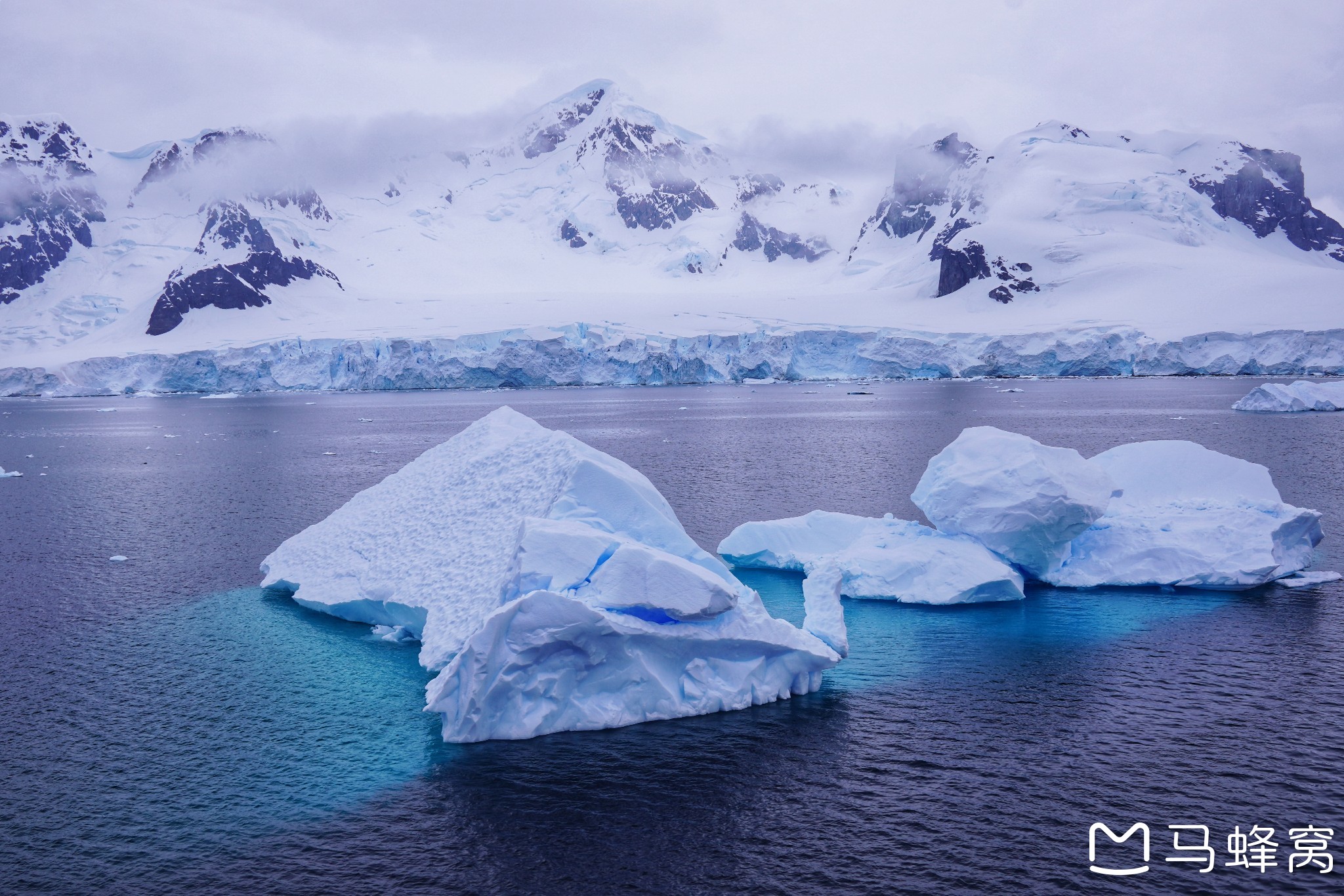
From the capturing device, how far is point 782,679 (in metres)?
11.3

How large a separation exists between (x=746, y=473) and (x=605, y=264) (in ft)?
457

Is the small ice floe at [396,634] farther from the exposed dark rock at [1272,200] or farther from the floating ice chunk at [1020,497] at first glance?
the exposed dark rock at [1272,200]

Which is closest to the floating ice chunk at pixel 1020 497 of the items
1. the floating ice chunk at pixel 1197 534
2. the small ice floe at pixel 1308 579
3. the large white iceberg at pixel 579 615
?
the floating ice chunk at pixel 1197 534

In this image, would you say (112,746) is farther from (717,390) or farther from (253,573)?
(717,390)

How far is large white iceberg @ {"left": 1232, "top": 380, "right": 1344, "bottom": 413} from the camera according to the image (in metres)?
49.3

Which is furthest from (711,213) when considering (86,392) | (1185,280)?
(86,392)

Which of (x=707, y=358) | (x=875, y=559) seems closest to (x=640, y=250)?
(x=707, y=358)

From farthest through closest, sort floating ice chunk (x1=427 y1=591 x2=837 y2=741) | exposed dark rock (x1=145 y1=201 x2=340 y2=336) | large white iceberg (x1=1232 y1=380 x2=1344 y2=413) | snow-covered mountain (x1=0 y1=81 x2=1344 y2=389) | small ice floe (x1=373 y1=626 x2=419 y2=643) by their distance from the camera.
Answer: exposed dark rock (x1=145 y1=201 x2=340 y2=336) < snow-covered mountain (x1=0 y1=81 x2=1344 y2=389) < large white iceberg (x1=1232 y1=380 x2=1344 y2=413) < small ice floe (x1=373 y1=626 x2=419 y2=643) < floating ice chunk (x1=427 y1=591 x2=837 y2=741)

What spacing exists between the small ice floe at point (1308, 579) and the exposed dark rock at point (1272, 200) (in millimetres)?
145107

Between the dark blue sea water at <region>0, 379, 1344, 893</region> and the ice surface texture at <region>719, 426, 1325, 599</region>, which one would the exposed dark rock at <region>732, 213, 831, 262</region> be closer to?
the ice surface texture at <region>719, 426, 1325, 599</region>

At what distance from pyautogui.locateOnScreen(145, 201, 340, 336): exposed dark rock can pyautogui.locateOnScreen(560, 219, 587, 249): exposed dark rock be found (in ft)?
154

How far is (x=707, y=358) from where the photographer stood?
88062 mm

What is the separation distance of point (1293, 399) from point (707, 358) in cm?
4923

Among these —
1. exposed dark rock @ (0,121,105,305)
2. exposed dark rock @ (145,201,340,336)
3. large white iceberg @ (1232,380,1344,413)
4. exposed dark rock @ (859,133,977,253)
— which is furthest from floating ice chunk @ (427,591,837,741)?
exposed dark rock @ (0,121,105,305)
